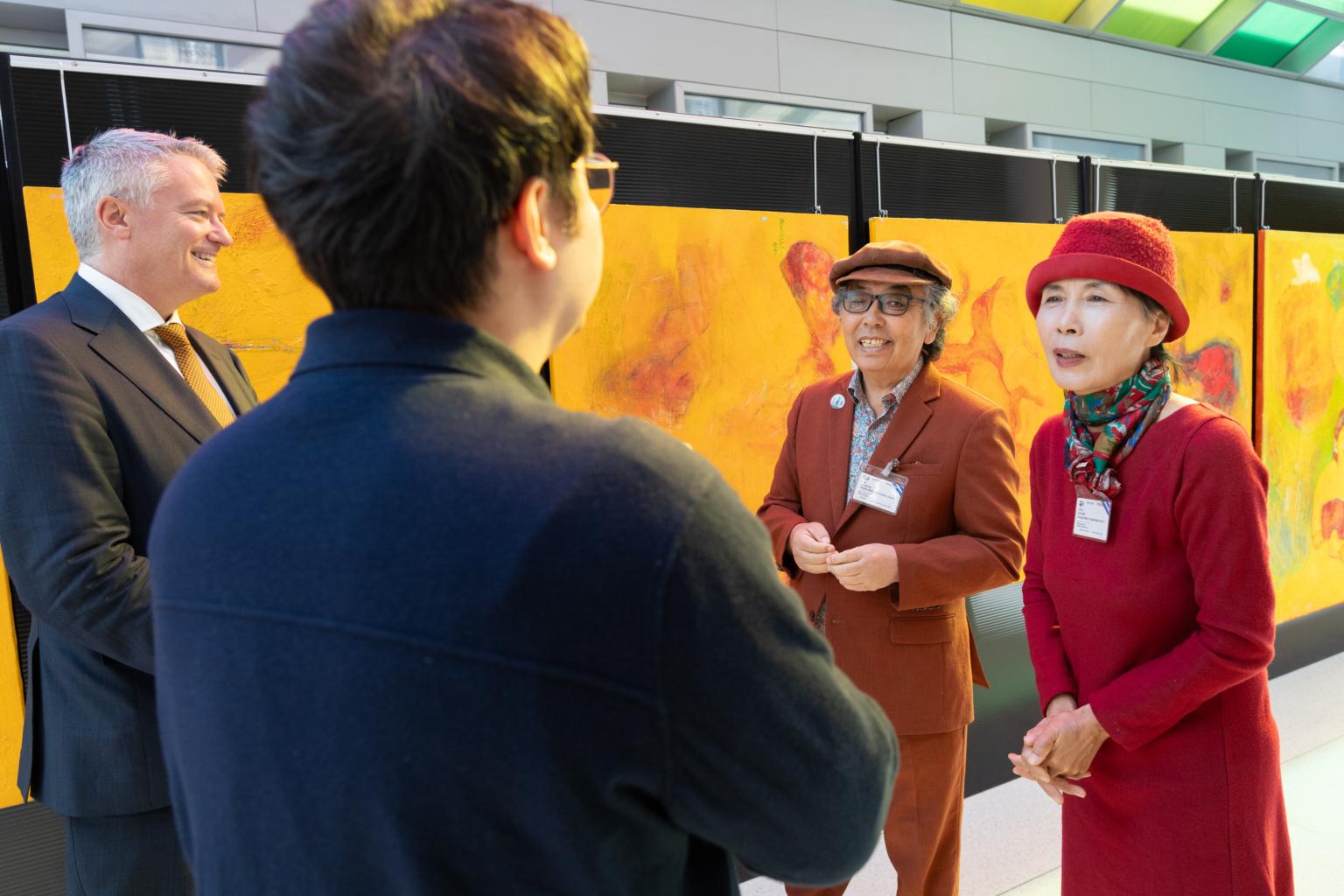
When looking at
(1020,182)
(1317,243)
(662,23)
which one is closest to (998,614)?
(1020,182)

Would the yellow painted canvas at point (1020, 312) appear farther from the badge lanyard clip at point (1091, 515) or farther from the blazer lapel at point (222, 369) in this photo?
the blazer lapel at point (222, 369)

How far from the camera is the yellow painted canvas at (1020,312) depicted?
3402 mm

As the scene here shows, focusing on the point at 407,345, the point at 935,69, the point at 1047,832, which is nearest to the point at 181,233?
the point at 407,345

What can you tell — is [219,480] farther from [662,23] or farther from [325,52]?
[662,23]

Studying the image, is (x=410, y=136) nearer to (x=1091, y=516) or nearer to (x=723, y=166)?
(x=1091, y=516)

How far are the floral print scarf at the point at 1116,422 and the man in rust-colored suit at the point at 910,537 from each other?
50 cm

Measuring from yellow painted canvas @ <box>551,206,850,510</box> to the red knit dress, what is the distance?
146cm

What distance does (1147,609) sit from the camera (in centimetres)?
159

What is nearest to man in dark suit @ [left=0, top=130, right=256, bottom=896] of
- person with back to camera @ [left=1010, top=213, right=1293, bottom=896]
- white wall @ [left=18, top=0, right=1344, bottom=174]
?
person with back to camera @ [left=1010, top=213, right=1293, bottom=896]

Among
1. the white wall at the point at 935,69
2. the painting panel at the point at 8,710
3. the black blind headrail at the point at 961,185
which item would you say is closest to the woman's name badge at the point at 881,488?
the black blind headrail at the point at 961,185

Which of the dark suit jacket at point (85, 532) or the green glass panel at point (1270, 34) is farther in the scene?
the green glass panel at point (1270, 34)

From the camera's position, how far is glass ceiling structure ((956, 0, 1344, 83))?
30.7ft

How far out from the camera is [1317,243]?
451 centimetres

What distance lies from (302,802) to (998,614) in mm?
3538
